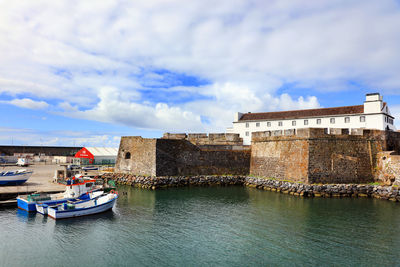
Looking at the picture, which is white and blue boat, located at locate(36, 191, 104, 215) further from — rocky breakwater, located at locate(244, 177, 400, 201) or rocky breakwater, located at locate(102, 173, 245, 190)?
rocky breakwater, located at locate(244, 177, 400, 201)

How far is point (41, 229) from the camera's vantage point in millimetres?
14148

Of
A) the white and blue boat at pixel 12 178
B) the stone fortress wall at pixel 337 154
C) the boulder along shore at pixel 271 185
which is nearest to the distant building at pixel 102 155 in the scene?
the boulder along shore at pixel 271 185

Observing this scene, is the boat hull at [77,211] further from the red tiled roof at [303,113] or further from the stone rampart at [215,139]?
the red tiled roof at [303,113]

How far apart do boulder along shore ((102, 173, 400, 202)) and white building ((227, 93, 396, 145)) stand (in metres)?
10.0

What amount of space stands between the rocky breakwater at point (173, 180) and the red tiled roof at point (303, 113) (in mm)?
15873

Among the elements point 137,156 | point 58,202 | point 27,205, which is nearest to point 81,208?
point 58,202

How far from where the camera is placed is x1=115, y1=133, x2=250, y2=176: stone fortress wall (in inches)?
1171

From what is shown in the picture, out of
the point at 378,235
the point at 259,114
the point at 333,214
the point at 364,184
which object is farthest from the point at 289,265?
the point at 259,114

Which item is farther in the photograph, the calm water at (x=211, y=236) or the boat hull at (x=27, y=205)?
the boat hull at (x=27, y=205)

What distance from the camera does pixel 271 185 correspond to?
88.0 feet

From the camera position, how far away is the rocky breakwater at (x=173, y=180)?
28.2 meters

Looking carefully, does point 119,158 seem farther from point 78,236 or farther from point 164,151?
point 78,236

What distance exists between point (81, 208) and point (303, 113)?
34009 millimetres

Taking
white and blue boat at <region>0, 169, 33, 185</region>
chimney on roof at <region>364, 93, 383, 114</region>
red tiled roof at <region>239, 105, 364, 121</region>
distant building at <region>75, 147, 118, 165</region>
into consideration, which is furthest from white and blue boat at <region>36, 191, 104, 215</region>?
chimney on roof at <region>364, 93, 383, 114</region>
